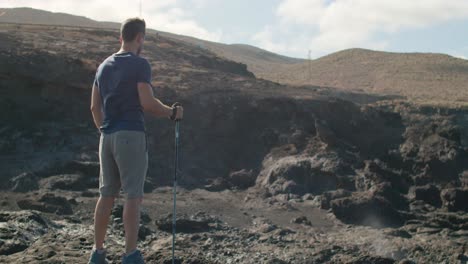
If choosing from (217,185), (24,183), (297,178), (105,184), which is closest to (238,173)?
(217,185)

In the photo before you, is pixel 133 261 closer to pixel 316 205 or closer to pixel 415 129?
pixel 316 205

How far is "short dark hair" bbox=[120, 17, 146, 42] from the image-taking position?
5.09 m

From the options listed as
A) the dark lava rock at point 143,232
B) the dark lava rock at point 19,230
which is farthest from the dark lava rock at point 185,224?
→ the dark lava rock at point 19,230

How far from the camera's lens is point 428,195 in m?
11.8

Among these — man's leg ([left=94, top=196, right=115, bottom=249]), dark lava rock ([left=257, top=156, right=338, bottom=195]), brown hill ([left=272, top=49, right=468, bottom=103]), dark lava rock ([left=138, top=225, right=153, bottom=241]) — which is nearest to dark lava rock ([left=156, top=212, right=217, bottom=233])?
dark lava rock ([left=138, top=225, right=153, bottom=241])

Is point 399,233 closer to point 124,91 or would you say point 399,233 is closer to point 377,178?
point 377,178

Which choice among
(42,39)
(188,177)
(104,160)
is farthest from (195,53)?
(104,160)

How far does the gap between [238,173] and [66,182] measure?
315 centimetres

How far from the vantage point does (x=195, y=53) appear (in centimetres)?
2283

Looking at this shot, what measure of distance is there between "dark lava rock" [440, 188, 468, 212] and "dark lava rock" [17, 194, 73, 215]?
19.5 feet

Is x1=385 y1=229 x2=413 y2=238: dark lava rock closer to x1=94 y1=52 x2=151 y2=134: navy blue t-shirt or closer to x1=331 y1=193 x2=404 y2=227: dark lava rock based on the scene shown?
x1=331 y1=193 x2=404 y2=227: dark lava rock

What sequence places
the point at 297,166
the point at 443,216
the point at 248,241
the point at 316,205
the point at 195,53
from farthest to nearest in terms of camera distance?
1. the point at 195,53
2. the point at 297,166
3. the point at 316,205
4. the point at 443,216
5. the point at 248,241

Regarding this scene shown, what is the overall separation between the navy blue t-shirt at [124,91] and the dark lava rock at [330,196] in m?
6.76

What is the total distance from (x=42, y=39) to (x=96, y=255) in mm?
14274
